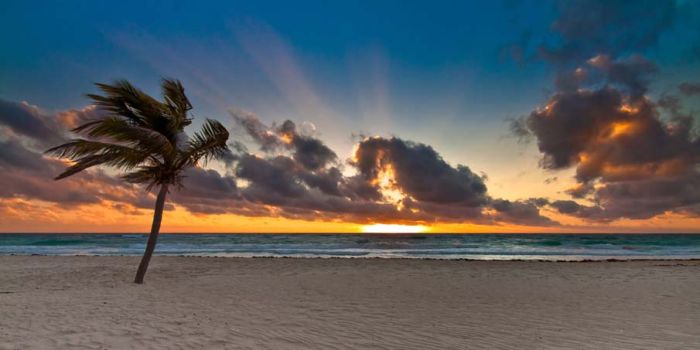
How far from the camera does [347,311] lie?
31.1 ft

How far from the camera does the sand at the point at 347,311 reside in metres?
6.86

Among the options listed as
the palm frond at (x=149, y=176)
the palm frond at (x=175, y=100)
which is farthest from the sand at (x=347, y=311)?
the palm frond at (x=175, y=100)

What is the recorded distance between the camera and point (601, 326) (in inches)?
320

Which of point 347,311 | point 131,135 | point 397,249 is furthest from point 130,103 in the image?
point 397,249

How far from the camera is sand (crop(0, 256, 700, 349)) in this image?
6855mm

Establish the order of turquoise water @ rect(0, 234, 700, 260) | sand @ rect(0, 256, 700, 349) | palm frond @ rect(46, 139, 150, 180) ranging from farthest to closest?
turquoise water @ rect(0, 234, 700, 260)
palm frond @ rect(46, 139, 150, 180)
sand @ rect(0, 256, 700, 349)

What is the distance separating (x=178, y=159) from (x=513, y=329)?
11878mm

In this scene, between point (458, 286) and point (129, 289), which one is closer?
point (129, 289)

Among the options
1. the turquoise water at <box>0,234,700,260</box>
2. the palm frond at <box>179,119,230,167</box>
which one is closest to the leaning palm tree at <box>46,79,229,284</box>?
the palm frond at <box>179,119,230,167</box>

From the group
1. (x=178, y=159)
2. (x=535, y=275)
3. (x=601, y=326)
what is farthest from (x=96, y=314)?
(x=535, y=275)

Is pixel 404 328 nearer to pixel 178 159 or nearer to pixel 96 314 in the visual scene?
pixel 96 314

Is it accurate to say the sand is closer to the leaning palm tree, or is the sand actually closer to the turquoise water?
the leaning palm tree

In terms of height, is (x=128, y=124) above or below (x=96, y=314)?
above

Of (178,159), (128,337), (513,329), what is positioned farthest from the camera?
(178,159)
